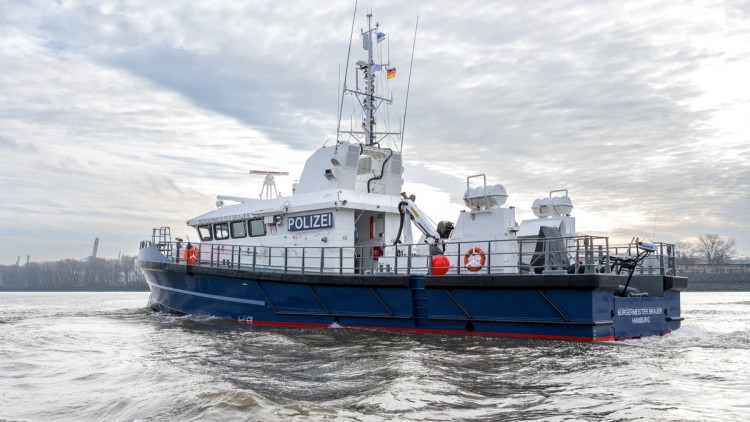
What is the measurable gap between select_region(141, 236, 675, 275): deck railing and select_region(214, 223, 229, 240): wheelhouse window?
33 cm

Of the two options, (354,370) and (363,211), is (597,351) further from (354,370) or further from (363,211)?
(363,211)

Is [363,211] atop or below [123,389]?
atop

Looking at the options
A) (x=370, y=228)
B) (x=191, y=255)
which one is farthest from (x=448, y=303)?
(x=191, y=255)

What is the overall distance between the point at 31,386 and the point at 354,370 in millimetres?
4225

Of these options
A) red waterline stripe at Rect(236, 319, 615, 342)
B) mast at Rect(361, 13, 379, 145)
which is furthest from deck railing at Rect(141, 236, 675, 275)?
mast at Rect(361, 13, 379, 145)

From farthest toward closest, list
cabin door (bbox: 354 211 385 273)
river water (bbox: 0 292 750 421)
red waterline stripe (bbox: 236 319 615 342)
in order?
cabin door (bbox: 354 211 385 273) → red waterline stripe (bbox: 236 319 615 342) → river water (bbox: 0 292 750 421)

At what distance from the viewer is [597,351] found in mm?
10297

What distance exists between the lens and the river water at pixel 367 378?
6293 millimetres

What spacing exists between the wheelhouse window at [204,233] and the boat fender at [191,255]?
1.03m

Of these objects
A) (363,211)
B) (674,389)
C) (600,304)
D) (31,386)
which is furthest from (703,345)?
(31,386)

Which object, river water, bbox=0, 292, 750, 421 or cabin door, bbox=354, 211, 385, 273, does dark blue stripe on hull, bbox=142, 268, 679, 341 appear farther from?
cabin door, bbox=354, 211, 385, 273

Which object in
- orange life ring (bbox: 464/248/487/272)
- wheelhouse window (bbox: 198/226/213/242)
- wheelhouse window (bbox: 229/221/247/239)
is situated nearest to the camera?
orange life ring (bbox: 464/248/487/272)

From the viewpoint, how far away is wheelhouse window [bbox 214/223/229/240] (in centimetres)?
1797

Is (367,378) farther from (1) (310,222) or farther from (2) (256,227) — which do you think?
(2) (256,227)
